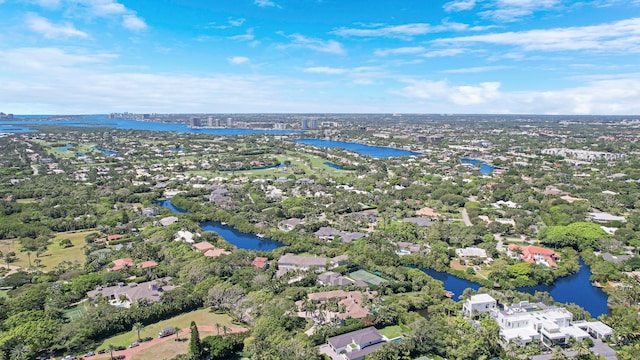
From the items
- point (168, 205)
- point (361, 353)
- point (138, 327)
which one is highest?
point (138, 327)

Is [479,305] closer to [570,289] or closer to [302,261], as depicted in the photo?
[570,289]

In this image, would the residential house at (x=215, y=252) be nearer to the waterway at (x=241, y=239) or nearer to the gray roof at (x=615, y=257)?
the waterway at (x=241, y=239)

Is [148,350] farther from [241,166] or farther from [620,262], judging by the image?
[241,166]

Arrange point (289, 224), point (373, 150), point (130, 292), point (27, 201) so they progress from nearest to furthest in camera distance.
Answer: point (130, 292) < point (289, 224) < point (27, 201) < point (373, 150)

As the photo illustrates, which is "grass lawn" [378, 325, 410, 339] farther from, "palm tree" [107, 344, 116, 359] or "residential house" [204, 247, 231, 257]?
"residential house" [204, 247, 231, 257]

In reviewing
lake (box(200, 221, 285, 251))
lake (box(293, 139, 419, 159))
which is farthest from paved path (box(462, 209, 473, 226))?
lake (box(293, 139, 419, 159))

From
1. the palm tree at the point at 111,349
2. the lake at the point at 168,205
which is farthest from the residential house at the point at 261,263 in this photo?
the lake at the point at 168,205

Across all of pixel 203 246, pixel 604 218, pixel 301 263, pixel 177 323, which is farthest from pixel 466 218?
pixel 177 323

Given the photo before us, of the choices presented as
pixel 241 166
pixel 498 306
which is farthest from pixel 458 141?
pixel 498 306
